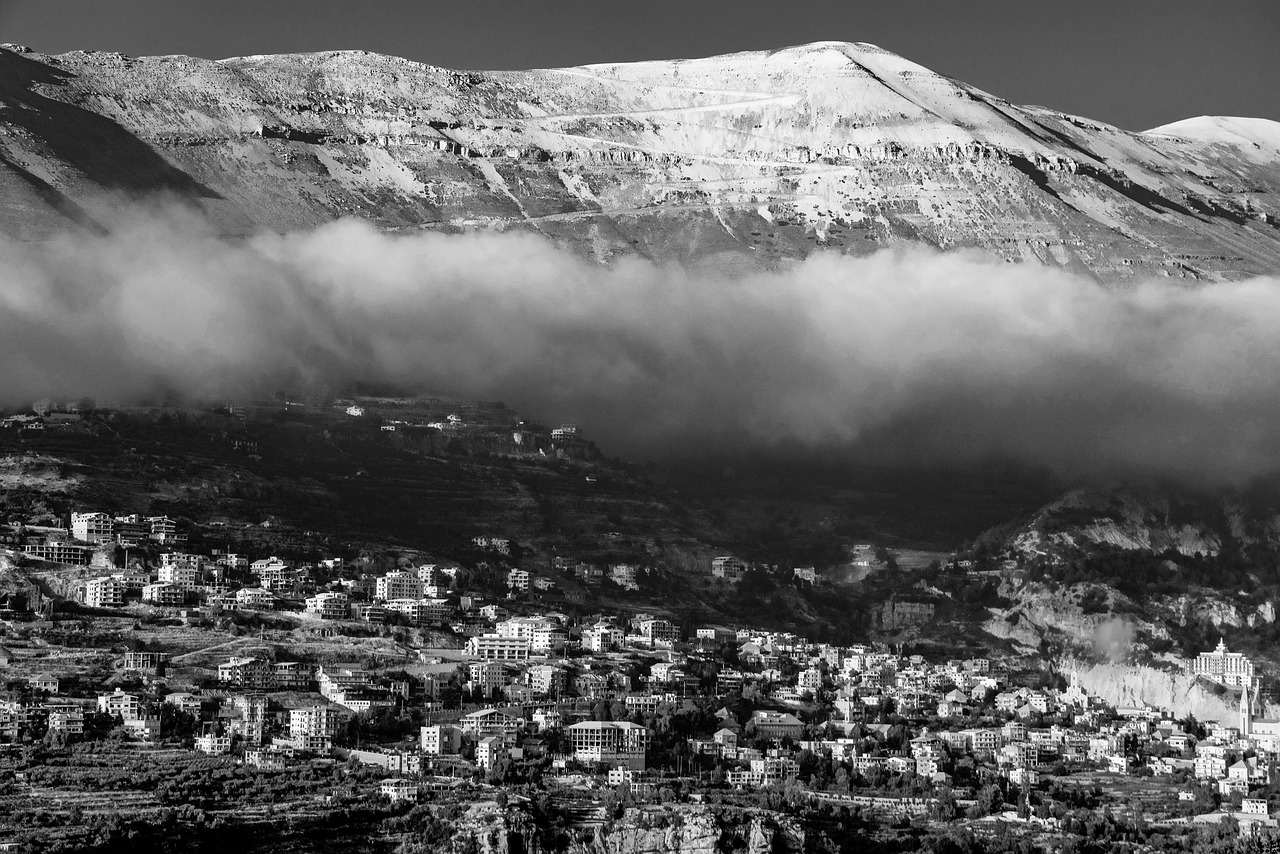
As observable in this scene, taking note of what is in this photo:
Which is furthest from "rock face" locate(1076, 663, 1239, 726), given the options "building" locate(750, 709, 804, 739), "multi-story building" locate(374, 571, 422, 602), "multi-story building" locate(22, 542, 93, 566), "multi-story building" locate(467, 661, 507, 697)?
"multi-story building" locate(22, 542, 93, 566)

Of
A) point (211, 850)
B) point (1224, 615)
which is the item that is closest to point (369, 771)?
point (211, 850)

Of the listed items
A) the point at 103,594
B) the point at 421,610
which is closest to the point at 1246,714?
the point at 421,610

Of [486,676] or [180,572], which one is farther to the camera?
[180,572]

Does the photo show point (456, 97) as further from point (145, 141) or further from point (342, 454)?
point (342, 454)

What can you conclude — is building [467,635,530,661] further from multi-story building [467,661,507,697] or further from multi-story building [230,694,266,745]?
multi-story building [230,694,266,745]

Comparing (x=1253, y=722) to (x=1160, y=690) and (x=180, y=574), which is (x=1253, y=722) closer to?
(x=1160, y=690)

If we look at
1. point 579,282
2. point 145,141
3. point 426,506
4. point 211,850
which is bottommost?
point 211,850

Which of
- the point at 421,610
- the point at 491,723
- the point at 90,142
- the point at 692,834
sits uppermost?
the point at 90,142
